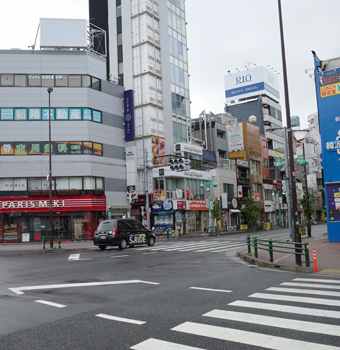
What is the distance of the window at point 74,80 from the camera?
41844 millimetres

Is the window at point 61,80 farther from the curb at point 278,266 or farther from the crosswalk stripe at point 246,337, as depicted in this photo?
the crosswalk stripe at point 246,337

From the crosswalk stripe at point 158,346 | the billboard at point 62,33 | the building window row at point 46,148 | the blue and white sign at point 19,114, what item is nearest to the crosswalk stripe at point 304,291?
the crosswalk stripe at point 158,346

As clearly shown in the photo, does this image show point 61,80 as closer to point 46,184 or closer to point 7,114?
point 7,114

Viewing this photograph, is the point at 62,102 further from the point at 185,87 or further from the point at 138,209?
the point at 185,87

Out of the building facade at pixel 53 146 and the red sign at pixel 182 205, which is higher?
the building facade at pixel 53 146

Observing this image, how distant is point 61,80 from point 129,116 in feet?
29.0

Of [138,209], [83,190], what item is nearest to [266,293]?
[83,190]

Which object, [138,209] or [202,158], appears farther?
[202,158]

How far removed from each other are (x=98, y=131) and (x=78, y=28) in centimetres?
1241

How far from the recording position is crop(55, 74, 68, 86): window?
4151 cm

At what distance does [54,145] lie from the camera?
132 ft

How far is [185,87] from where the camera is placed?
58625 millimetres

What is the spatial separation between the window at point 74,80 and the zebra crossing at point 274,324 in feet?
124

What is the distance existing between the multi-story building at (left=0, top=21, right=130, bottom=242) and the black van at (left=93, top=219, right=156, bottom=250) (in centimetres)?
1536
